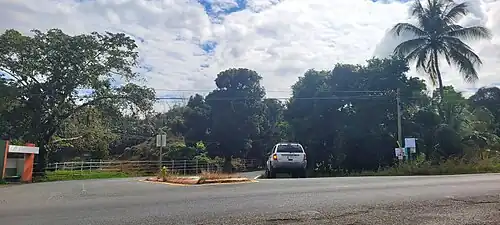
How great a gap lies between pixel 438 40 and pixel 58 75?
29199 millimetres

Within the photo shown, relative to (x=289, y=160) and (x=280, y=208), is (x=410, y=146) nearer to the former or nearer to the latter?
(x=289, y=160)

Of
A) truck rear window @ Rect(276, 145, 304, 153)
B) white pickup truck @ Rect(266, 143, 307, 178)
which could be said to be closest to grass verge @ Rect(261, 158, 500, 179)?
white pickup truck @ Rect(266, 143, 307, 178)

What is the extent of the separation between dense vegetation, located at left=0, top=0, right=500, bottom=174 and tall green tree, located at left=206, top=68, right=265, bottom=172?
5.36 meters

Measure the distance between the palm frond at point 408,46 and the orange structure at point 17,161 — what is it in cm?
2884

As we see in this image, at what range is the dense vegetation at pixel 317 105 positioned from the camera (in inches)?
1271

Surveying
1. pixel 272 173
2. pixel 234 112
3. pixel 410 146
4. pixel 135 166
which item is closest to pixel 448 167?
pixel 410 146

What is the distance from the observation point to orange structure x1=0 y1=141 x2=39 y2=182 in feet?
93.0

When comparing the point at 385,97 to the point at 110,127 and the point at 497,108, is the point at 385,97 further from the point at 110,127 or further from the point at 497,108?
the point at 497,108

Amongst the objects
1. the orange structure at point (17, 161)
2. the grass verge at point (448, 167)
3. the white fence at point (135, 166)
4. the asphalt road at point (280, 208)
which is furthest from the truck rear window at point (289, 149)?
the orange structure at point (17, 161)

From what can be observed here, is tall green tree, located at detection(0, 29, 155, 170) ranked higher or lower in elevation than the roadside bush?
higher

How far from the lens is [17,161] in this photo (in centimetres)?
3061

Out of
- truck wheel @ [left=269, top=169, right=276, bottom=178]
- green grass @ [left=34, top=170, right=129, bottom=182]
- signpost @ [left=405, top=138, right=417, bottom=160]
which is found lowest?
green grass @ [left=34, top=170, right=129, bottom=182]

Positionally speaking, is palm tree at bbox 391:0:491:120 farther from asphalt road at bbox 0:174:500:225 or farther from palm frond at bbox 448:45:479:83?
asphalt road at bbox 0:174:500:225

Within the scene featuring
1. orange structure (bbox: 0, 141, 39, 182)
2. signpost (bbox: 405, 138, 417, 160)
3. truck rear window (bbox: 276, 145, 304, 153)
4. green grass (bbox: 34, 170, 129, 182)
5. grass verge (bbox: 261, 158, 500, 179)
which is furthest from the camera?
green grass (bbox: 34, 170, 129, 182)
